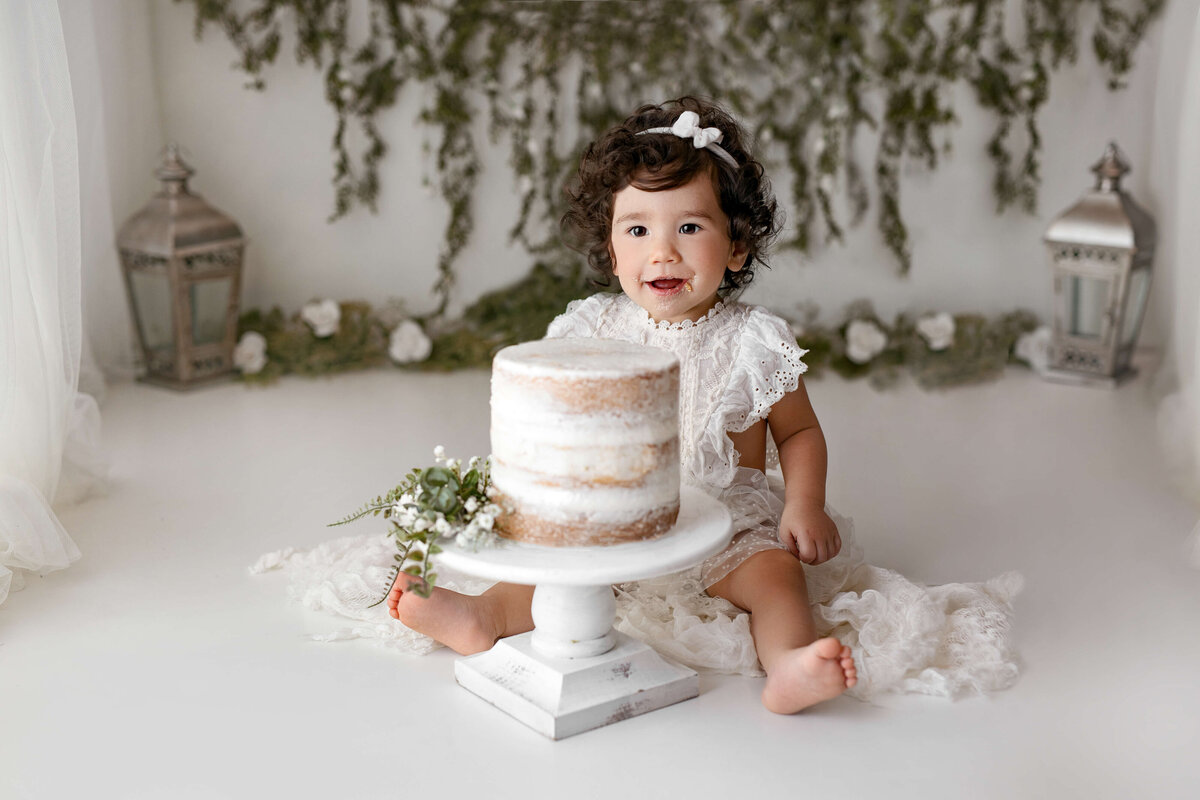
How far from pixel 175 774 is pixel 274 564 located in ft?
2.38

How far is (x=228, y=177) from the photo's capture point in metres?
4.11

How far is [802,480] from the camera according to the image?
1986 millimetres

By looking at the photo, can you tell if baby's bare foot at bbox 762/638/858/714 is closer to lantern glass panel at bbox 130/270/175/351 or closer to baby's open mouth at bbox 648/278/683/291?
baby's open mouth at bbox 648/278/683/291

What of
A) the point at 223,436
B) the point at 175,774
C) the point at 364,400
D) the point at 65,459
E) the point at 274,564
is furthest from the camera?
the point at 364,400

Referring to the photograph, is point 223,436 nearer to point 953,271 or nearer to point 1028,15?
point 953,271

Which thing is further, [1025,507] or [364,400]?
[364,400]

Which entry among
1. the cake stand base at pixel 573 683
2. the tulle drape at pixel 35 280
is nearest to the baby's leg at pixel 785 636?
the cake stand base at pixel 573 683

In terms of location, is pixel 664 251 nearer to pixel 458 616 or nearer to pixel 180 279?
pixel 458 616

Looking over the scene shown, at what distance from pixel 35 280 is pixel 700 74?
2438 mm

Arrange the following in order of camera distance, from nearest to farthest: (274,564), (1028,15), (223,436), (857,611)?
1. (857,611)
2. (274,564)
3. (223,436)
4. (1028,15)

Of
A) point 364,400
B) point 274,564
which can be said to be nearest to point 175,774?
point 274,564

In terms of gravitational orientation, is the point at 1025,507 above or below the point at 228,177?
below

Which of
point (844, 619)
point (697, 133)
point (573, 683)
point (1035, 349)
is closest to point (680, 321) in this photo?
point (697, 133)

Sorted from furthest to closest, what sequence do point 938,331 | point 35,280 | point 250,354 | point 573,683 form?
point 938,331
point 250,354
point 35,280
point 573,683
